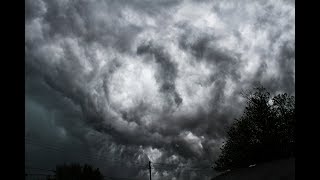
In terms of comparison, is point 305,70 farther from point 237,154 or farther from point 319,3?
point 237,154

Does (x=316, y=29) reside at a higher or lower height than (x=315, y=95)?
higher

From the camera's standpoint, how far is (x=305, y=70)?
2141mm

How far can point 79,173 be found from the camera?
70750 mm

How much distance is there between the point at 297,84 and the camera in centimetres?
217

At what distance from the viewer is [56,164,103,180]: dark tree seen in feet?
231

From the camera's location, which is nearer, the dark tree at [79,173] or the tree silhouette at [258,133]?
the tree silhouette at [258,133]

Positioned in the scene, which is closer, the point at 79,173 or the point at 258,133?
the point at 258,133

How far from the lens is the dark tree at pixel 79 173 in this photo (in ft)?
231

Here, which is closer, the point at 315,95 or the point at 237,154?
the point at 315,95

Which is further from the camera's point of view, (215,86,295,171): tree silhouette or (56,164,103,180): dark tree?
(56,164,103,180): dark tree
